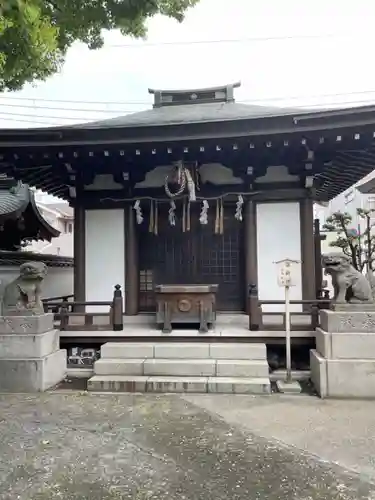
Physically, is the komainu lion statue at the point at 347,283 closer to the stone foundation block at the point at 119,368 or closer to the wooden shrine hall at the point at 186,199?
the wooden shrine hall at the point at 186,199

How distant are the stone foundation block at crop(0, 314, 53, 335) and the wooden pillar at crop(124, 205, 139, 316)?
208 cm

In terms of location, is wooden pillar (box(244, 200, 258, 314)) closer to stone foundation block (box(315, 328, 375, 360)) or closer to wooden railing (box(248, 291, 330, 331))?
wooden railing (box(248, 291, 330, 331))

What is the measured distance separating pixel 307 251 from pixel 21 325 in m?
5.01

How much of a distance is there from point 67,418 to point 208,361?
220 centimetres

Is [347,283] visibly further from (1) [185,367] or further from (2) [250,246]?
(1) [185,367]

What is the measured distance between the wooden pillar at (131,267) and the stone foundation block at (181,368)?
1.96 metres

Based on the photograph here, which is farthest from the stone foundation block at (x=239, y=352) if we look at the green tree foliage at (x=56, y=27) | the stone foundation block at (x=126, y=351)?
the green tree foliage at (x=56, y=27)

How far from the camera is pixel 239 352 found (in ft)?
20.1

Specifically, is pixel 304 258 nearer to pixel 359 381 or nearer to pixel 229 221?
pixel 229 221

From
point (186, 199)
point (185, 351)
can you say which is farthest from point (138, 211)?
point (185, 351)

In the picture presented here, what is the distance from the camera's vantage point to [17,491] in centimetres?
302

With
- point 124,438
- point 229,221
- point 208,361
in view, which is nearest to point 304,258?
point 229,221

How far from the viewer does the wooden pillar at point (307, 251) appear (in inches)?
291

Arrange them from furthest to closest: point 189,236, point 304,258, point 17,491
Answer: point 189,236 < point 304,258 < point 17,491
